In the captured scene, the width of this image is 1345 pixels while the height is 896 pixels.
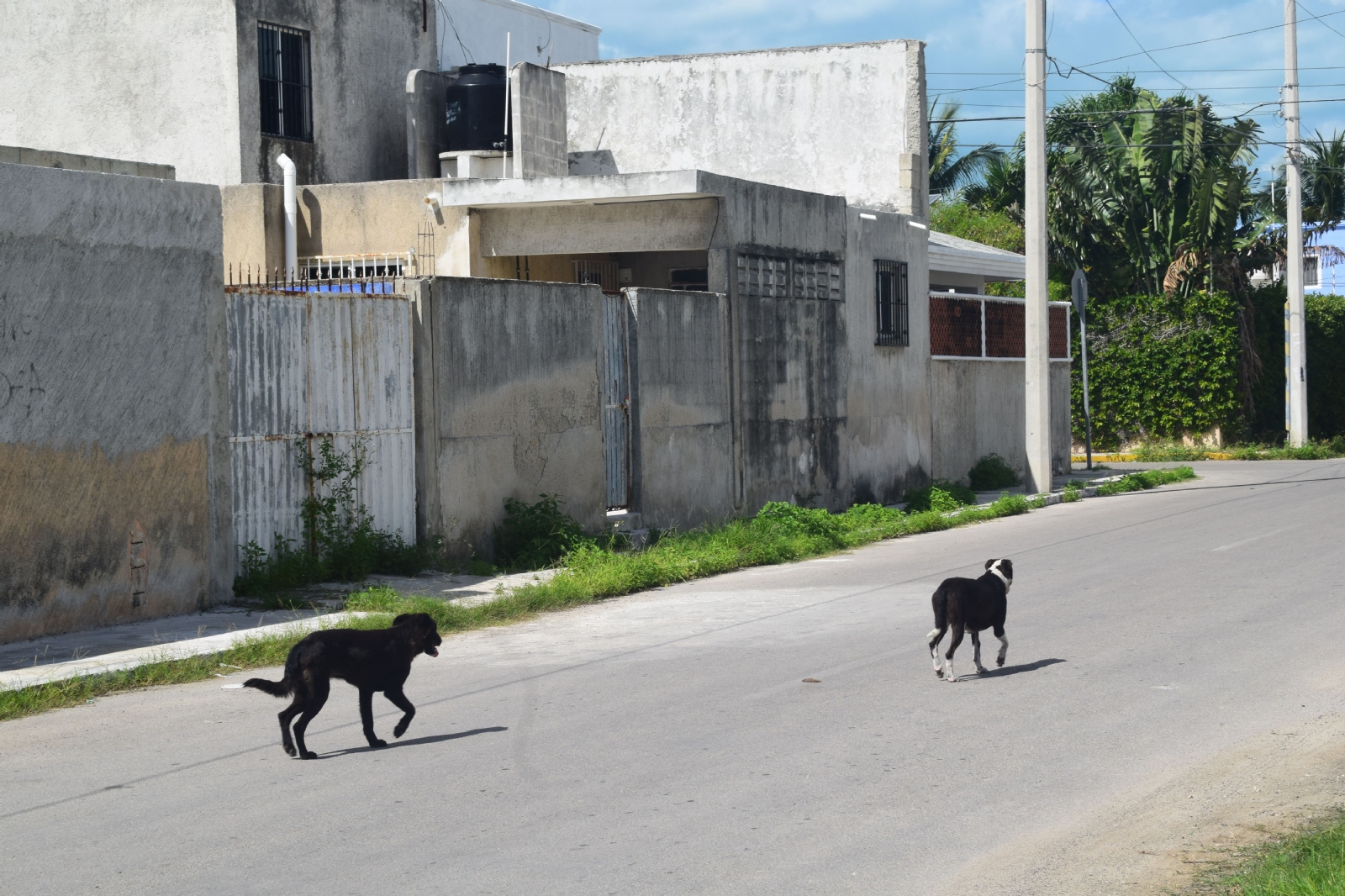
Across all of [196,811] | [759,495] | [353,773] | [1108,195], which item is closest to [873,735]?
[353,773]

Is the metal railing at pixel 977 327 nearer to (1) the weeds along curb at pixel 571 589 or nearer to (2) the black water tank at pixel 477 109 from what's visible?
(1) the weeds along curb at pixel 571 589

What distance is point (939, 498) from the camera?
864 inches

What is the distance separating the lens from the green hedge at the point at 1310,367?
35.5m

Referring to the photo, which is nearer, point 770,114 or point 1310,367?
point 770,114

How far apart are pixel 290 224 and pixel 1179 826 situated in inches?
634

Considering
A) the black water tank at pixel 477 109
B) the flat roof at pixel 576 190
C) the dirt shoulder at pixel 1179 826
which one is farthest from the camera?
the black water tank at pixel 477 109

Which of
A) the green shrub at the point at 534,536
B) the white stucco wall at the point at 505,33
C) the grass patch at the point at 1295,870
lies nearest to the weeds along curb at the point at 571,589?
the green shrub at the point at 534,536

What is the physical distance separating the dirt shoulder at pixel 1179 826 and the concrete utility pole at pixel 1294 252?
28.3 m

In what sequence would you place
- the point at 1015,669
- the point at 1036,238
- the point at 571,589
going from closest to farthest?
the point at 1015,669 < the point at 571,589 < the point at 1036,238

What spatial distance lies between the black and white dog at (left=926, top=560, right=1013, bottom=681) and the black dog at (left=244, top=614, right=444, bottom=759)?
3.13 meters

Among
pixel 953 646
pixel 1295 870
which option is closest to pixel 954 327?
pixel 953 646

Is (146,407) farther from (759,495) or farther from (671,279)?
(671,279)

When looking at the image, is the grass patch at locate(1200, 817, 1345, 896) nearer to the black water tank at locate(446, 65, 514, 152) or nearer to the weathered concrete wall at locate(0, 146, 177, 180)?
the weathered concrete wall at locate(0, 146, 177, 180)

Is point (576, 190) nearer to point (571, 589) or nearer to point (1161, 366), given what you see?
point (571, 589)
